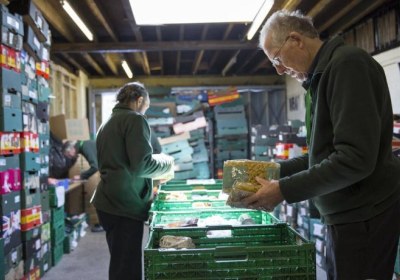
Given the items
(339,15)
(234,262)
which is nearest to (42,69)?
(234,262)

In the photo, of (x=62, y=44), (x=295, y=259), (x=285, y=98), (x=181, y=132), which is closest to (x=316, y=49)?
(x=295, y=259)

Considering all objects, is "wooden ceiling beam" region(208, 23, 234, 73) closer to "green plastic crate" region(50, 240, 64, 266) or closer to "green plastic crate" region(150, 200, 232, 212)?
"green plastic crate" region(50, 240, 64, 266)

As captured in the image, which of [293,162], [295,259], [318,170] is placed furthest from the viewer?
[293,162]

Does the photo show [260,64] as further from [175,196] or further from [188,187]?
[175,196]

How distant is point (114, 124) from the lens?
108 inches

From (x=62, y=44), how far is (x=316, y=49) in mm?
5972

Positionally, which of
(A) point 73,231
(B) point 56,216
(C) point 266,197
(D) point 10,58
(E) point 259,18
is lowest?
(A) point 73,231

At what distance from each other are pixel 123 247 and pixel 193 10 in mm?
1832

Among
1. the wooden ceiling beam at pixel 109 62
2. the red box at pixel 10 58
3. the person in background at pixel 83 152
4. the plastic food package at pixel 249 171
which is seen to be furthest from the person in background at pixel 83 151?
the plastic food package at pixel 249 171

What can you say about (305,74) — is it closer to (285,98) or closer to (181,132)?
(181,132)

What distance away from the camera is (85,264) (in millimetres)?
4754

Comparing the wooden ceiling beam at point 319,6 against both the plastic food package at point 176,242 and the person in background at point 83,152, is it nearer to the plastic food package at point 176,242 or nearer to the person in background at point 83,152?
the person in background at point 83,152

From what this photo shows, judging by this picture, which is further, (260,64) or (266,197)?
(260,64)

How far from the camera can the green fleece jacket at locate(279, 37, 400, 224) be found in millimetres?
1196
